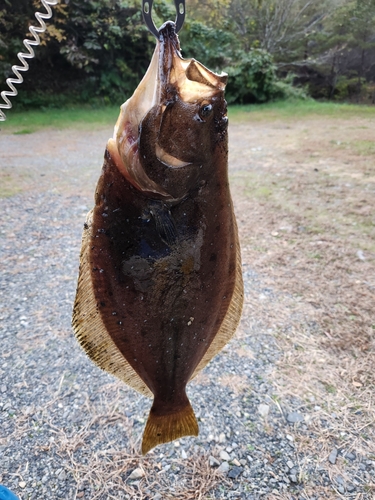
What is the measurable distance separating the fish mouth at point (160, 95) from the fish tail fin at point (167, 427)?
1.02m

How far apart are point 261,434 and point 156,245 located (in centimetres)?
Result: 178

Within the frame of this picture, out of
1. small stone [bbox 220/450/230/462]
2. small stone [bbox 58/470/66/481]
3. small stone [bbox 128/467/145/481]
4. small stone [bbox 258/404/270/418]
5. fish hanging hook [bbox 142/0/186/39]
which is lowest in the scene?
small stone [bbox 220/450/230/462]

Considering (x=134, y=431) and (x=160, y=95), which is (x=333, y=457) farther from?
(x=160, y=95)

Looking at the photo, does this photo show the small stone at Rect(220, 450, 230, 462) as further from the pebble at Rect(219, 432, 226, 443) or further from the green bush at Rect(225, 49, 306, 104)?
the green bush at Rect(225, 49, 306, 104)

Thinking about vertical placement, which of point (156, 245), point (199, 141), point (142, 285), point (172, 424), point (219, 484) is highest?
point (199, 141)

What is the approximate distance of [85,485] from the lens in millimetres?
2117

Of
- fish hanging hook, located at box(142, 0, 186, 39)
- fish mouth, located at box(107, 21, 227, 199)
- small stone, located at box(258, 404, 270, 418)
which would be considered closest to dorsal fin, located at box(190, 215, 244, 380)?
fish mouth, located at box(107, 21, 227, 199)

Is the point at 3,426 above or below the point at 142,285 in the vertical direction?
below

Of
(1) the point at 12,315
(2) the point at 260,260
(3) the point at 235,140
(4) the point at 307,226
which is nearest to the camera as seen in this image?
(1) the point at 12,315

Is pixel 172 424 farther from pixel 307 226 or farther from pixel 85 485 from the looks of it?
pixel 307 226

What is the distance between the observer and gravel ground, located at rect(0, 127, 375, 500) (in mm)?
2121

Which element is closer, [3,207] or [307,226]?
[307,226]

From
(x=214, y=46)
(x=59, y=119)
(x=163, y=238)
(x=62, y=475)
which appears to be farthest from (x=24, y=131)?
(x=163, y=238)

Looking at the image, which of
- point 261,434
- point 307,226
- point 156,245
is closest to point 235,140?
point 307,226
